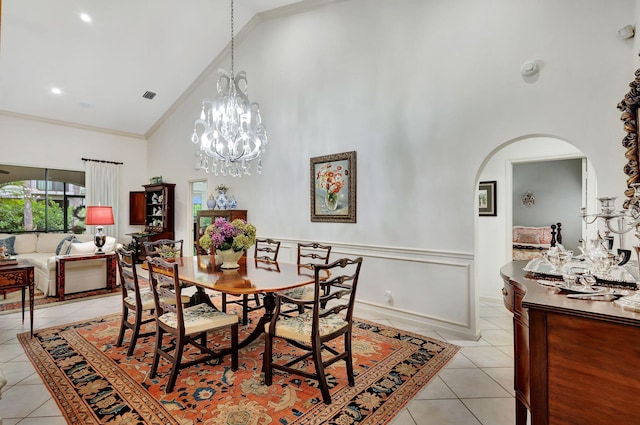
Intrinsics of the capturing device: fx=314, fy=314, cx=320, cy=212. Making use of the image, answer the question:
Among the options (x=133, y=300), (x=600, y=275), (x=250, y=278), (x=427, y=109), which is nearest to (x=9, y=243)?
(x=133, y=300)

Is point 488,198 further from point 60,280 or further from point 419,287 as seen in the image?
point 60,280

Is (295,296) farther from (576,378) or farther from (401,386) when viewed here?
(576,378)

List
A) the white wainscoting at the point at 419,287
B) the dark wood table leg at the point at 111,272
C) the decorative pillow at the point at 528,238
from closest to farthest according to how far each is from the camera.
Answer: the white wainscoting at the point at 419,287
the dark wood table leg at the point at 111,272
the decorative pillow at the point at 528,238

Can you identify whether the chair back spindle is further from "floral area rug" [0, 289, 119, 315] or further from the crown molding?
the crown molding

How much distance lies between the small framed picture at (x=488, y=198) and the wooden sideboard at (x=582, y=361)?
3262 mm

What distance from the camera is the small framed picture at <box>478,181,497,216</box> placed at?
4.27 meters

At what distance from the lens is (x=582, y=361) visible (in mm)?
1156

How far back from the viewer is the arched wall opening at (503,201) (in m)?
3.87

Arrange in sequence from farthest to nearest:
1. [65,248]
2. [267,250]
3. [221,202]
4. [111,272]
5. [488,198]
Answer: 1. [221,202]
2. [111,272]
3. [65,248]
4. [488,198]
5. [267,250]

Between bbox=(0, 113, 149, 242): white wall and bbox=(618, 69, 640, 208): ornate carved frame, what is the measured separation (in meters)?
8.89

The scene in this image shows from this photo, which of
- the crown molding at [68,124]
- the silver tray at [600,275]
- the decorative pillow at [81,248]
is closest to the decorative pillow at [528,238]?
the silver tray at [600,275]

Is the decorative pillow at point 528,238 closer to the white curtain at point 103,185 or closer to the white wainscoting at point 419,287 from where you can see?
the white wainscoting at point 419,287

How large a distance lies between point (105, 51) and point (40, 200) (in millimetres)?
3679

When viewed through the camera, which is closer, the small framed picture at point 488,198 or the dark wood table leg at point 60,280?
the small framed picture at point 488,198
